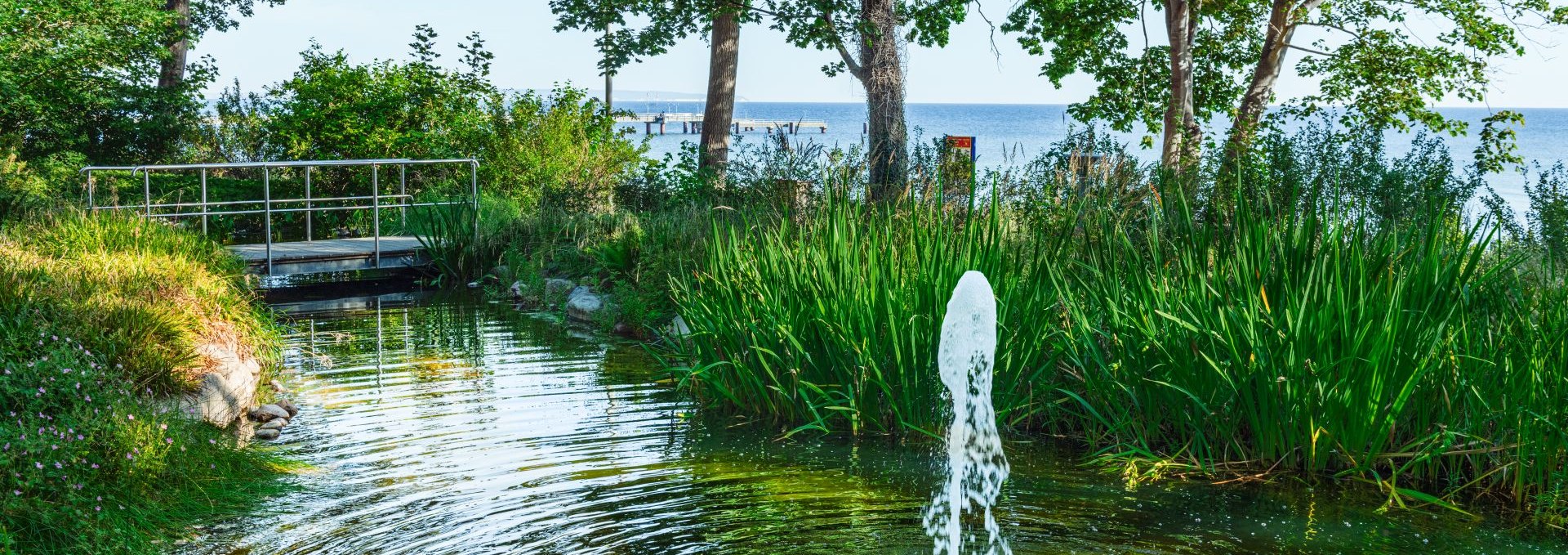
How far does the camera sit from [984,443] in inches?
202

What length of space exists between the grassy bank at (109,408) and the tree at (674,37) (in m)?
8.72

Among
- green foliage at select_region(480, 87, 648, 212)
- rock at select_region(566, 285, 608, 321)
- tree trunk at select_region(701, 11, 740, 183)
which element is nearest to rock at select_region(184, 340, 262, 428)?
rock at select_region(566, 285, 608, 321)

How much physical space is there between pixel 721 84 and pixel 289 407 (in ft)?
34.7

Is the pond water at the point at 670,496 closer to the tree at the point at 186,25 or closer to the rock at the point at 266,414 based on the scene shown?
the rock at the point at 266,414

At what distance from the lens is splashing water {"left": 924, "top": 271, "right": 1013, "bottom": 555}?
496 cm

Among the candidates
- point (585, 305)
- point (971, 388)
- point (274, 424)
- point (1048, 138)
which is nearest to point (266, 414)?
point (274, 424)

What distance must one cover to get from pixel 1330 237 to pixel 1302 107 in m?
9.93

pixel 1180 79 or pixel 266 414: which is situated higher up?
pixel 1180 79

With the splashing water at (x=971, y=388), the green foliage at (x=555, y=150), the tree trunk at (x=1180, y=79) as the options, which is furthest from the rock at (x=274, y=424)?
the tree trunk at (x=1180, y=79)

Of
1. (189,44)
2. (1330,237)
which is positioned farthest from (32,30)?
(1330,237)

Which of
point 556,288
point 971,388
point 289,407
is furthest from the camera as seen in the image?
point 556,288

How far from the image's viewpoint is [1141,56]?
1455 cm

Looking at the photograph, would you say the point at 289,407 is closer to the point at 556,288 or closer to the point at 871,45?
the point at 556,288

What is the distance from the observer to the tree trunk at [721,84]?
1641 cm
